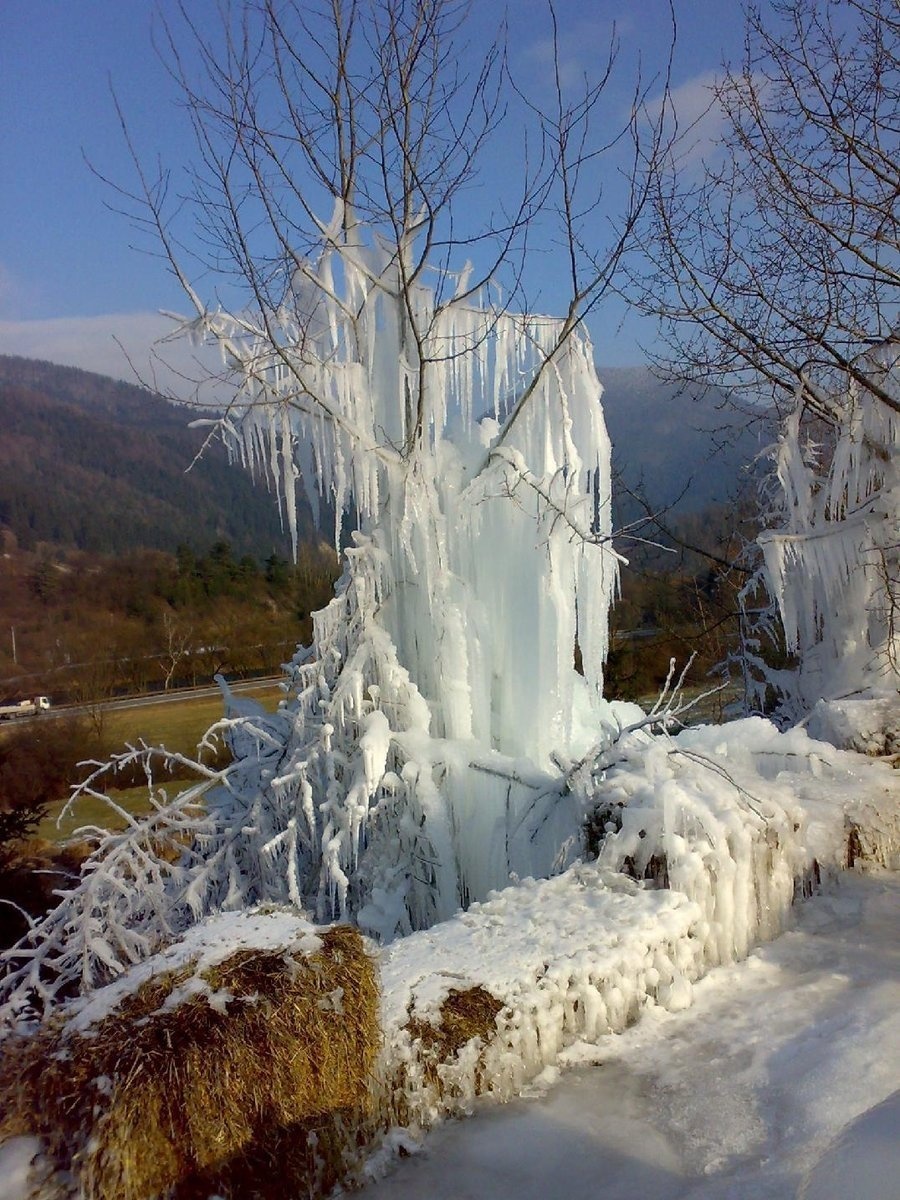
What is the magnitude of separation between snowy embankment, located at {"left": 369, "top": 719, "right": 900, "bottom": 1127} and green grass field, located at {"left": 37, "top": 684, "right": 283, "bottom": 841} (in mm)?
14675

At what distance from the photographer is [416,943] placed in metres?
3.34

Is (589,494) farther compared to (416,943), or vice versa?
(589,494)

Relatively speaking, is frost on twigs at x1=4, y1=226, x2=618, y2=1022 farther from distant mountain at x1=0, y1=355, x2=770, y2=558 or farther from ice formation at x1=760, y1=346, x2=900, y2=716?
distant mountain at x1=0, y1=355, x2=770, y2=558

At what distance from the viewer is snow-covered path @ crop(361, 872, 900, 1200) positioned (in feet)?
7.93

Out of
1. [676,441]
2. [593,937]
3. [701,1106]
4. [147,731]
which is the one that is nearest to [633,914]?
[593,937]

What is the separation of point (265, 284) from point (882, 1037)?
4.97 meters

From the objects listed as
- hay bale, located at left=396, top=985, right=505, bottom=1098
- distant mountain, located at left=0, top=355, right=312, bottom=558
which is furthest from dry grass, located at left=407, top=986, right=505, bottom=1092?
distant mountain, located at left=0, top=355, right=312, bottom=558

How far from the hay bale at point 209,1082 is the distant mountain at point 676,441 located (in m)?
4.17

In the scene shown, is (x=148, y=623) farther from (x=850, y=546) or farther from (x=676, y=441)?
(x=676, y=441)

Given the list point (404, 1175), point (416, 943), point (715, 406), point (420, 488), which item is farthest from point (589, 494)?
point (715, 406)

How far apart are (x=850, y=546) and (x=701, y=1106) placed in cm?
541

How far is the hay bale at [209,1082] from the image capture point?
87.3 inches

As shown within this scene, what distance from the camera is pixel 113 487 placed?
7962cm

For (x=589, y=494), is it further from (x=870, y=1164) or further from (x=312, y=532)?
(x=870, y=1164)
